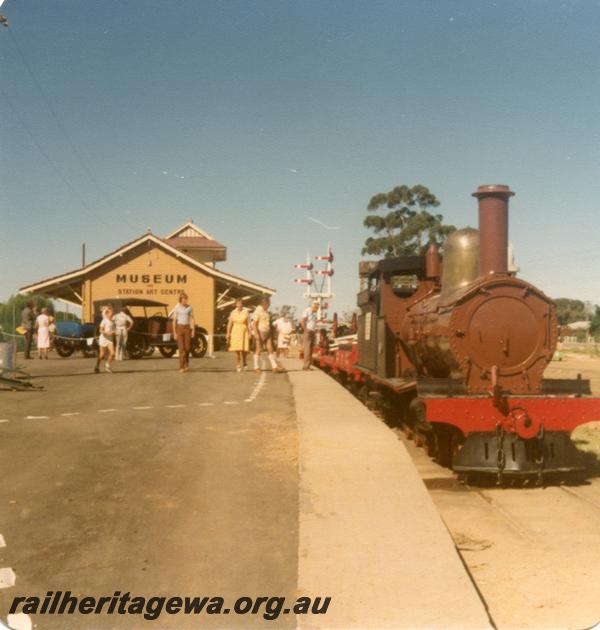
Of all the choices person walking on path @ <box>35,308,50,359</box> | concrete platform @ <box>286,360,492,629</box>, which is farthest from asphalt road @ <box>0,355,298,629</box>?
person walking on path @ <box>35,308,50,359</box>

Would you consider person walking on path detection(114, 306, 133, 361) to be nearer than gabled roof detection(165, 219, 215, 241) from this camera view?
Yes

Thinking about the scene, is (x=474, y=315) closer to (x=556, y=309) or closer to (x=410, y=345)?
(x=556, y=309)

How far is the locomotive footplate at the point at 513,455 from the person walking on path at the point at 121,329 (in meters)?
16.7

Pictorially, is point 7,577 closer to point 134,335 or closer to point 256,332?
point 256,332

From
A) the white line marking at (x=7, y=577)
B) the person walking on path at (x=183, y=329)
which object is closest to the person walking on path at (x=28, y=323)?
the person walking on path at (x=183, y=329)

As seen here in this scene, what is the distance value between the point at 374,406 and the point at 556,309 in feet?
13.5

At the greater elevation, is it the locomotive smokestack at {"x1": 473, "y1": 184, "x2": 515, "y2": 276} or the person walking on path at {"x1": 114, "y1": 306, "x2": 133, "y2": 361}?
the locomotive smokestack at {"x1": 473, "y1": 184, "x2": 515, "y2": 276}

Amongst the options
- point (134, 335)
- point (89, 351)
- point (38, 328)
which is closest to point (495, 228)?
point (134, 335)

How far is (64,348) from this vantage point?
26.2m

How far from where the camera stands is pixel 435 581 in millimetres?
4020

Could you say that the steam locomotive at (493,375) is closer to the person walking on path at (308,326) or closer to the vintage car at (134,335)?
the person walking on path at (308,326)

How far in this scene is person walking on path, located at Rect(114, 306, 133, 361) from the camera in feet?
74.5

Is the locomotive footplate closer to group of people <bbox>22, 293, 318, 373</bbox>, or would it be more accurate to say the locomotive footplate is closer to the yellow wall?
group of people <bbox>22, 293, 318, 373</bbox>

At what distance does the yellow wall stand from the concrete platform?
95.9ft
